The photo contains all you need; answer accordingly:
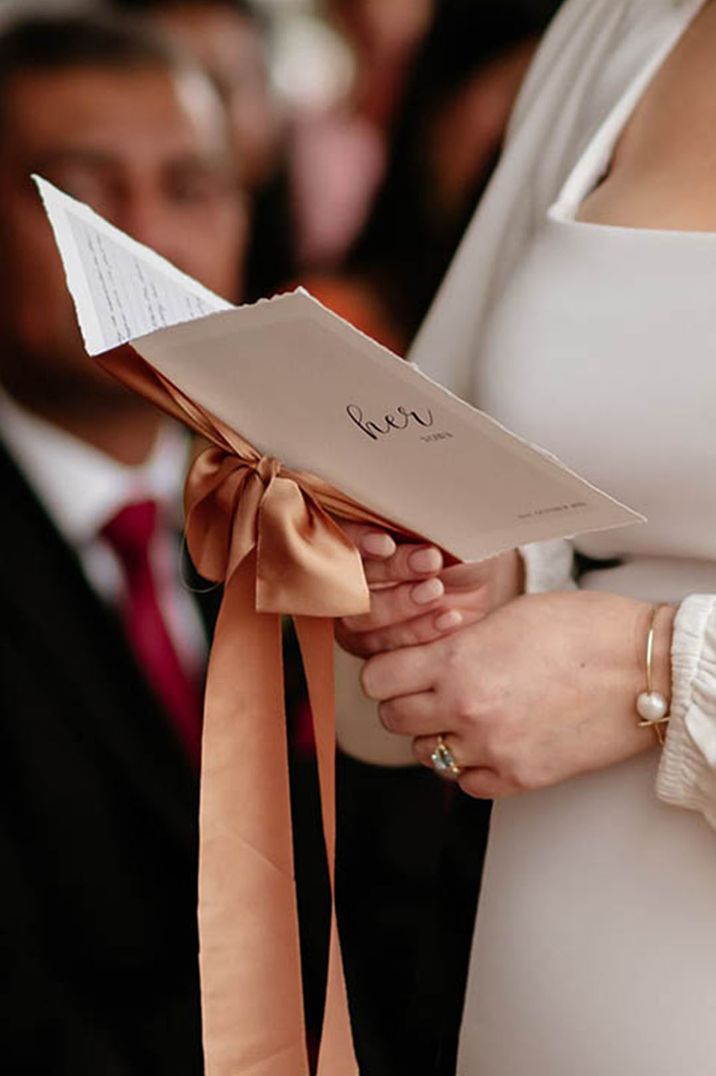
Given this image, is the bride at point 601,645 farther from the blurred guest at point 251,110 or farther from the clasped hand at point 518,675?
the blurred guest at point 251,110

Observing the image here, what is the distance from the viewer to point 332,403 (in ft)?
2.28

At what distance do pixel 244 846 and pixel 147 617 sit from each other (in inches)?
25.8

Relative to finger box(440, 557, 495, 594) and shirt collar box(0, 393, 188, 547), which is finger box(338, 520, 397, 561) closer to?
finger box(440, 557, 495, 594)

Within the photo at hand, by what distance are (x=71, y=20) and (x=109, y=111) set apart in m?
0.09

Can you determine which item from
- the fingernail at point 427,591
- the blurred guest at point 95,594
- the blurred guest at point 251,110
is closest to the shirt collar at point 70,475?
the blurred guest at point 95,594

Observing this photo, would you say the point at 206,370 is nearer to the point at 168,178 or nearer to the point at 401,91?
the point at 168,178

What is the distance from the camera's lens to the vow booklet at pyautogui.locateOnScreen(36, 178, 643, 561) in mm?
656

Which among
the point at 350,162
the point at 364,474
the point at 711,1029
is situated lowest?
the point at 711,1029

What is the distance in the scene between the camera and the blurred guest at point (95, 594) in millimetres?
1363

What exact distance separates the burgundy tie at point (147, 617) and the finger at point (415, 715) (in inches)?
24.2

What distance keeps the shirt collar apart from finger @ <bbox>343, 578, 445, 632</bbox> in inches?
24.5

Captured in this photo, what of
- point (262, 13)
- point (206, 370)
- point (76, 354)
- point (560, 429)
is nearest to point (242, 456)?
point (206, 370)

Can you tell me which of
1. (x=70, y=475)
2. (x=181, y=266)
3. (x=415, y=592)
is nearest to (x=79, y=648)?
(x=70, y=475)

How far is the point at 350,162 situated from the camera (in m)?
1.50
